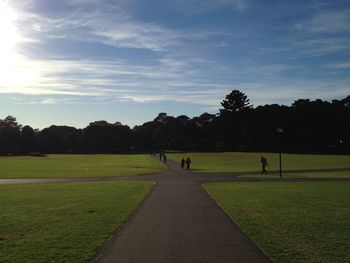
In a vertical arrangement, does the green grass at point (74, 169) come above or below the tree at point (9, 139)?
below

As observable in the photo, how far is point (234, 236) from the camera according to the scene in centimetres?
1177

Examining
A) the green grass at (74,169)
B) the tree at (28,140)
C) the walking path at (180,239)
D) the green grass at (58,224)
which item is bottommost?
the green grass at (74,169)

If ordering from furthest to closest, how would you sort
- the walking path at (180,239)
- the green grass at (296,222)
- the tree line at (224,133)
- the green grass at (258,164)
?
the tree line at (224,133)
the green grass at (258,164)
the green grass at (296,222)
the walking path at (180,239)

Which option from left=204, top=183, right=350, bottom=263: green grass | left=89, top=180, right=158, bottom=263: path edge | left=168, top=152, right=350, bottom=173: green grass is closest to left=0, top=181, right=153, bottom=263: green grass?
left=89, top=180, right=158, bottom=263: path edge

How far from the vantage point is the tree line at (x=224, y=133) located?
134875 millimetres

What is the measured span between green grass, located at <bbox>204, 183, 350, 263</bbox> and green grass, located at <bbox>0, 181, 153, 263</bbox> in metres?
3.85

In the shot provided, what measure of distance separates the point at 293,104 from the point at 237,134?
20.8 metres

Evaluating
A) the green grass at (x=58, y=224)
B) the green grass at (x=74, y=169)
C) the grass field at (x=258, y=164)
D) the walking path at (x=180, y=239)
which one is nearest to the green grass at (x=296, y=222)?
the walking path at (x=180, y=239)

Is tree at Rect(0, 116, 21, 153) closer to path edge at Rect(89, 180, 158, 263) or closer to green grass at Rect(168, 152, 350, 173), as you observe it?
green grass at Rect(168, 152, 350, 173)

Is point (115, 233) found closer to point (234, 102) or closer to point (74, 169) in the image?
point (74, 169)

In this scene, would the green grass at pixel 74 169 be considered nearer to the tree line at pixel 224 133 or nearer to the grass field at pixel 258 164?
the grass field at pixel 258 164

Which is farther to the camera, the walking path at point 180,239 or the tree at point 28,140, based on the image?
the tree at point 28,140

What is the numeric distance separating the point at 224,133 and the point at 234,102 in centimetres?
1545

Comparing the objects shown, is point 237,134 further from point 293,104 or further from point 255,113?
point 293,104
